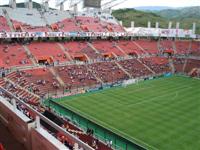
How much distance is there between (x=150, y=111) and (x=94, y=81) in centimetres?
1499

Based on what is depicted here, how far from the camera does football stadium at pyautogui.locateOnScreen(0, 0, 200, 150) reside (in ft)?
64.3

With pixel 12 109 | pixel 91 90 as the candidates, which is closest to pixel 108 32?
pixel 91 90

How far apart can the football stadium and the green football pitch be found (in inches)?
3.8

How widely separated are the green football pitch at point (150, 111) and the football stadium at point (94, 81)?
0.10 m

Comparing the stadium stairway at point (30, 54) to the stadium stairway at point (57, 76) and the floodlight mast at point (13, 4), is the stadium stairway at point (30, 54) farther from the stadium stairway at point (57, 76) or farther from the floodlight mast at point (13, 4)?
the floodlight mast at point (13, 4)

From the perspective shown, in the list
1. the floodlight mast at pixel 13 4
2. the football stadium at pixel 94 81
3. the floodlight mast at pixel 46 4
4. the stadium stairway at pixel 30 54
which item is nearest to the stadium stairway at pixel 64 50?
the football stadium at pixel 94 81

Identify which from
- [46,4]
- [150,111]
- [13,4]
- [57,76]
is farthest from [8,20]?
[150,111]

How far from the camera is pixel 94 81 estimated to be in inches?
1790

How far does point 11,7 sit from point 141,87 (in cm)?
3386

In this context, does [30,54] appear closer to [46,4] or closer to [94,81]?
[94,81]

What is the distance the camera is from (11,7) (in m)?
59.0

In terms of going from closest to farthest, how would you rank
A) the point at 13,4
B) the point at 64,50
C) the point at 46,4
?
1. the point at 64,50
2. the point at 13,4
3. the point at 46,4

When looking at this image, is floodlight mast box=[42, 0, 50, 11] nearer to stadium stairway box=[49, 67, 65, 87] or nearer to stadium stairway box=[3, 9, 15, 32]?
stadium stairway box=[3, 9, 15, 32]

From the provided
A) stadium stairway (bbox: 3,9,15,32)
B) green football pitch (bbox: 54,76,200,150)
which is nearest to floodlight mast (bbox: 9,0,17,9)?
stadium stairway (bbox: 3,9,15,32)
